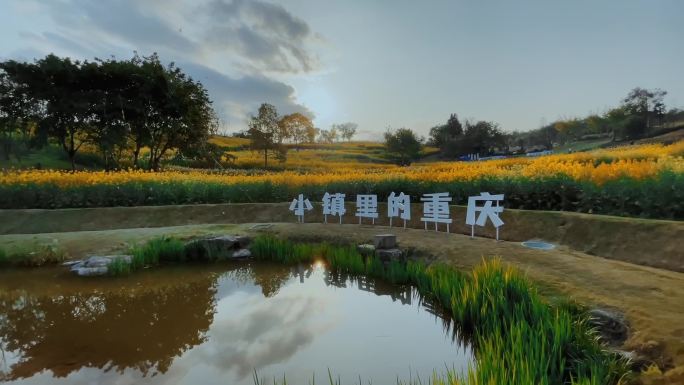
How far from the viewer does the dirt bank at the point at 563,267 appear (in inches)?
150

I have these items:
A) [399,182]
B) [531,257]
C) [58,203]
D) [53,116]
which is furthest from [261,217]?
[53,116]

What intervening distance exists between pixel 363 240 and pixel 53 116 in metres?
21.9

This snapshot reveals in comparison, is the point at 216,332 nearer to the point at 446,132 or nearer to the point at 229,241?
the point at 229,241

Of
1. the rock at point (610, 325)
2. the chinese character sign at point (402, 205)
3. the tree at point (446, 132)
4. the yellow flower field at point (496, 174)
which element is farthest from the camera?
the tree at point (446, 132)

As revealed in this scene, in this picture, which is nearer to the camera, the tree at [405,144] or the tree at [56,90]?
the tree at [56,90]

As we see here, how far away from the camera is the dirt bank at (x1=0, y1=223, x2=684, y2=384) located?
381cm

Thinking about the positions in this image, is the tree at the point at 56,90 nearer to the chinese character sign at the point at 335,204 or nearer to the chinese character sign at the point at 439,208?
the chinese character sign at the point at 335,204

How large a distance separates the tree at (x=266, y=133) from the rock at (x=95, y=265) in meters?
25.5

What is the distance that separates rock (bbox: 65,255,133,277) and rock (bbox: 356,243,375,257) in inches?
180

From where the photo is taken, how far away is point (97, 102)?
76.3 ft

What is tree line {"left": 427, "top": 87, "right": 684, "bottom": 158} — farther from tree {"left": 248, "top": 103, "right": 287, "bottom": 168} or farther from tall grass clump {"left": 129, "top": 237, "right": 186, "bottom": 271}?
tall grass clump {"left": 129, "top": 237, "right": 186, "bottom": 271}

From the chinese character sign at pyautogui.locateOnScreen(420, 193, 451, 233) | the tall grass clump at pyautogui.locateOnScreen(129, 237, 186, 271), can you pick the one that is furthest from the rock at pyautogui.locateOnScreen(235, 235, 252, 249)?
the chinese character sign at pyautogui.locateOnScreen(420, 193, 451, 233)

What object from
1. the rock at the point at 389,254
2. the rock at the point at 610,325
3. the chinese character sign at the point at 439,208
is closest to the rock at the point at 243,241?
the rock at the point at 389,254

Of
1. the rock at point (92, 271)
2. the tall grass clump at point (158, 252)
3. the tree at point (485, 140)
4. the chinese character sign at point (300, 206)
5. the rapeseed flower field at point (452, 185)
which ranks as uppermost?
the tree at point (485, 140)
